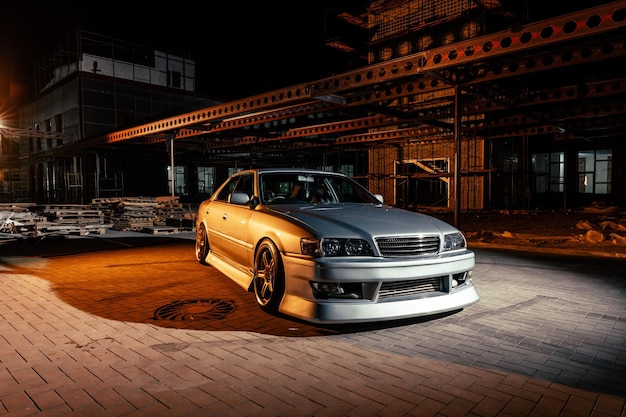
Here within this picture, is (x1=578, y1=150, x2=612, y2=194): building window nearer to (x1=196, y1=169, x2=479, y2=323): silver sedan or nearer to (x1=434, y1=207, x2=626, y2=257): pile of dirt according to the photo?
(x1=434, y1=207, x2=626, y2=257): pile of dirt

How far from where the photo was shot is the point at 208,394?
289 cm

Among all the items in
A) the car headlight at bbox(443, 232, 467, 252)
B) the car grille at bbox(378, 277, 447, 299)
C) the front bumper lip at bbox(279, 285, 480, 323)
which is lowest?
the front bumper lip at bbox(279, 285, 480, 323)

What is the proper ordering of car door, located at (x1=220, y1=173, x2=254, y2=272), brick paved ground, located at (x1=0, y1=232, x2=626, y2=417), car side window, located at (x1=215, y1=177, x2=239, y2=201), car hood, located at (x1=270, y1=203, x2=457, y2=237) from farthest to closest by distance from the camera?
car side window, located at (x1=215, y1=177, x2=239, y2=201) → car door, located at (x1=220, y1=173, x2=254, y2=272) → car hood, located at (x1=270, y1=203, x2=457, y2=237) → brick paved ground, located at (x1=0, y1=232, x2=626, y2=417)

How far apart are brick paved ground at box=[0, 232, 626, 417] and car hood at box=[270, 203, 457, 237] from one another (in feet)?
3.40

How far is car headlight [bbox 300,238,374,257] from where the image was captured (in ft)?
13.0

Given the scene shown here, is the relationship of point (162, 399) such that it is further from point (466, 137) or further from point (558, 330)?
point (466, 137)

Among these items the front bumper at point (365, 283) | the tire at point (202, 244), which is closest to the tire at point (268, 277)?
the front bumper at point (365, 283)

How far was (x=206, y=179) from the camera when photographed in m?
35.7

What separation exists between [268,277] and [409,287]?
5.25 feet

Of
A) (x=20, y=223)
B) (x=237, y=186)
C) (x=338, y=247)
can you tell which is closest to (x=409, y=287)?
(x=338, y=247)

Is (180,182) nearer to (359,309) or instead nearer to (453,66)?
(453,66)

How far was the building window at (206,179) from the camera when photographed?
35.2 metres

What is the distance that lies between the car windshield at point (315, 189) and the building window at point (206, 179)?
3022cm

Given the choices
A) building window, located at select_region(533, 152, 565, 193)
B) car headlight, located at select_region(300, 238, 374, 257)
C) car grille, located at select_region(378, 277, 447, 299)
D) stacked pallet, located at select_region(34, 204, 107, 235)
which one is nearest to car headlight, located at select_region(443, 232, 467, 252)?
car grille, located at select_region(378, 277, 447, 299)
